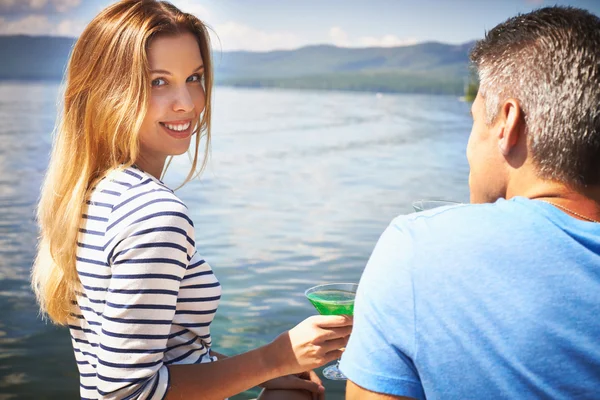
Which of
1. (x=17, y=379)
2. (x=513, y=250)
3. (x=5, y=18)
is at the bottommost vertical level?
(x=17, y=379)

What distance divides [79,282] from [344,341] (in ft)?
1.94

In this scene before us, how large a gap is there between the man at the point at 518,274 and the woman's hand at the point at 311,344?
40 centimetres

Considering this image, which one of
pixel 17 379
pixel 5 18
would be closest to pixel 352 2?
pixel 5 18

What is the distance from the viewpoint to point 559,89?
41.9 inches

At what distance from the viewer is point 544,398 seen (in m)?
1.00

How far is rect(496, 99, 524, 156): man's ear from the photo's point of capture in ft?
3.61

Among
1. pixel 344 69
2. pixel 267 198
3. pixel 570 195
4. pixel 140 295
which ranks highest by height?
pixel 344 69

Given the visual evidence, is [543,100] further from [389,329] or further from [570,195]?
[389,329]

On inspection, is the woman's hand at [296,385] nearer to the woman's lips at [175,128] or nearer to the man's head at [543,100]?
the woman's lips at [175,128]

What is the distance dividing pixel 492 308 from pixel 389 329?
151mm

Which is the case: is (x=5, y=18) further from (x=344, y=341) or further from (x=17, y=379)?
(x=344, y=341)

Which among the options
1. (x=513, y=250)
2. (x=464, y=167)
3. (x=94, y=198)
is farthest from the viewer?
(x=464, y=167)

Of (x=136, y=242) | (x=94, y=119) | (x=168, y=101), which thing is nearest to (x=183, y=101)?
(x=168, y=101)

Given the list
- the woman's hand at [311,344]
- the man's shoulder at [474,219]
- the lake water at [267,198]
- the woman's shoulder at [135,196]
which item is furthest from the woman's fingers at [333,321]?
the lake water at [267,198]
